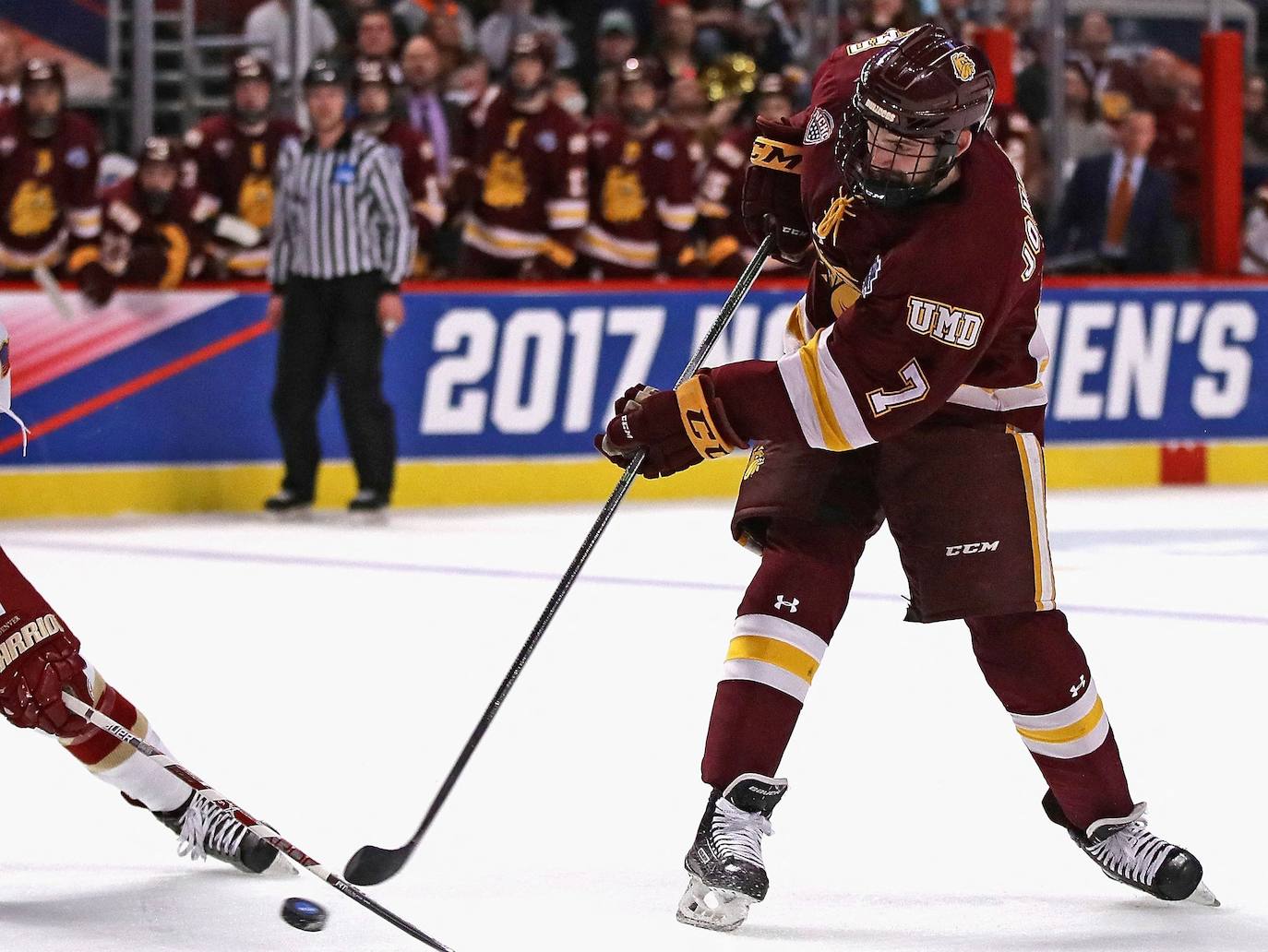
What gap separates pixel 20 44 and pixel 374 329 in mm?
2198

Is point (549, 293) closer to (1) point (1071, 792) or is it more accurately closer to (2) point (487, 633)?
(2) point (487, 633)

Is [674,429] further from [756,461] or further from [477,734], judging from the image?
[477,734]

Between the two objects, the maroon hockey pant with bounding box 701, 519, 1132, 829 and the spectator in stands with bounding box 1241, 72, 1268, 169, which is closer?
the maroon hockey pant with bounding box 701, 519, 1132, 829

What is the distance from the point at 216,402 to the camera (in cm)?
868

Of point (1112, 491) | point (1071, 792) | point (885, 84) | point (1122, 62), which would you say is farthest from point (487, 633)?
point (1122, 62)

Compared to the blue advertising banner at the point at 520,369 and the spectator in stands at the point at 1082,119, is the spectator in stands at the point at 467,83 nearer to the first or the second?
the blue advertising banner at the point at 520,369

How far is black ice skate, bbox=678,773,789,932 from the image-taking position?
3.21 metres

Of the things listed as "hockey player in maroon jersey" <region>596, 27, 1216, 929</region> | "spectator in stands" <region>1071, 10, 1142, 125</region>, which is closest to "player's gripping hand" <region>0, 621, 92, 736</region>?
"hockey player in maroon jersey" <region>596, 27, 1216, 929</region>

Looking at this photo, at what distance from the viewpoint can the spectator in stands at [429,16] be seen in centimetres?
997

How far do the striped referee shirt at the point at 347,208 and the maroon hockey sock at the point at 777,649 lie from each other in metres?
5.09

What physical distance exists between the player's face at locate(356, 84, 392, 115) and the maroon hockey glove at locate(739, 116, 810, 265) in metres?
5.20

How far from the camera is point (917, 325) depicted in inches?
120

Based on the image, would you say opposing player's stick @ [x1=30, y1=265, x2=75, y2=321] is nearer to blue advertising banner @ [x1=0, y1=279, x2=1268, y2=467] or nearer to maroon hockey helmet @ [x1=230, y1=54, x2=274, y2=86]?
blue advertising banner @ [x1=0, y1=279, x2=1268, y2=467]

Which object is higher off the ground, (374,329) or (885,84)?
(885,84)
